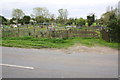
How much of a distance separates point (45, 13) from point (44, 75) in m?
40.6

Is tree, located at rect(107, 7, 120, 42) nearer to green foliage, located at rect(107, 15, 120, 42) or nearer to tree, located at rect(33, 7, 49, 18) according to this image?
green foliage, located at rect(107, 15, 120, 42)

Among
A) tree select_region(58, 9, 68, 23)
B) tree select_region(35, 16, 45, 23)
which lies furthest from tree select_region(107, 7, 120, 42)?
tree select_region(35, 16, 45, 23)

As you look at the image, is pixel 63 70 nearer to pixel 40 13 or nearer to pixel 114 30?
pixel 114 30

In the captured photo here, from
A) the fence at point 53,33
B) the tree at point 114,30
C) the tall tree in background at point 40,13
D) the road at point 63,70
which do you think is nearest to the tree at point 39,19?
the tall tree in background at point 40,13

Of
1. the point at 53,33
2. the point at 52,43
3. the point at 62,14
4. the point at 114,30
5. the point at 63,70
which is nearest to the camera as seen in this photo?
the point at 63,70

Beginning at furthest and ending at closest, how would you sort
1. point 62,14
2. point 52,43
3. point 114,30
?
point 62,14 < point 114,30 < point 52,43

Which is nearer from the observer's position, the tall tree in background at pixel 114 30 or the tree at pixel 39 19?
the tall tree in background at pixel 114 30

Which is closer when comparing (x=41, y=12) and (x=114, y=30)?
(x=114, y=30)

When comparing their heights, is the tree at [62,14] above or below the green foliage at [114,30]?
above

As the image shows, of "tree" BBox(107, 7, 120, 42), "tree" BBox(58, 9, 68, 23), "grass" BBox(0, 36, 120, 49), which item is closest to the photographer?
"grass" BBox(0, 36, 120, 49)

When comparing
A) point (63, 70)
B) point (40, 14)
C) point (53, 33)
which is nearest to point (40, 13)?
point (40, 14)

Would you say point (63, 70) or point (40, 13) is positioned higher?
point (40, 13)

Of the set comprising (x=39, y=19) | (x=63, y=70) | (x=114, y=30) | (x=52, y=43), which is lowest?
(x=63, y=70)

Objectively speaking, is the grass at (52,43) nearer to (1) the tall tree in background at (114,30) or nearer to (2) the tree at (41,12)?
(1) the tall tree in background at (114,30)
